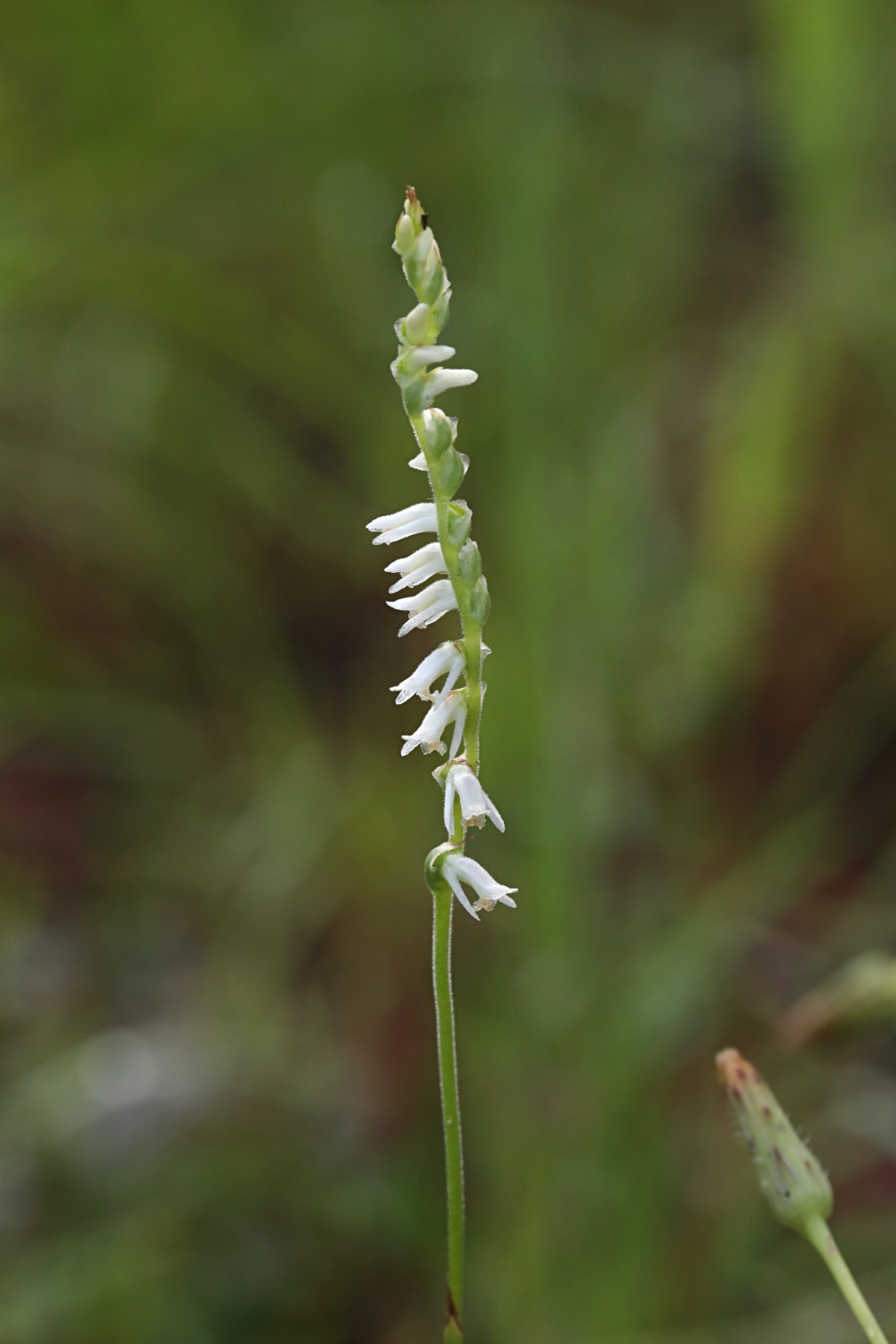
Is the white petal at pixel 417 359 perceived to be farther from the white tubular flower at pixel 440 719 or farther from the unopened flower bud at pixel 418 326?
the white tubular flower at pixel 440 719

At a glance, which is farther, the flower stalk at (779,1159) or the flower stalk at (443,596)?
the flower stalk at (779,1159)

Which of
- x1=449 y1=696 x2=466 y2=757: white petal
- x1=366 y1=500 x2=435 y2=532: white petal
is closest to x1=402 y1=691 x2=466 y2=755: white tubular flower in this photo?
x1=449 y1=696 x2=466 y2=757: white petal

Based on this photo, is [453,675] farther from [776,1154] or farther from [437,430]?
[776,1154]

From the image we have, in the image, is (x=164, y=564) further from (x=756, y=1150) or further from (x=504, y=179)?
(x=756, y=1150)

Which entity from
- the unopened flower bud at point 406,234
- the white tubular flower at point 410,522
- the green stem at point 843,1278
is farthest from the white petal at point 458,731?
the green stem at point 843,1278

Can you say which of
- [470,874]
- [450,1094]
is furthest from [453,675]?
[450,1094]

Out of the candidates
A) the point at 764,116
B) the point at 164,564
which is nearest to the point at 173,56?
the point at 164,564
